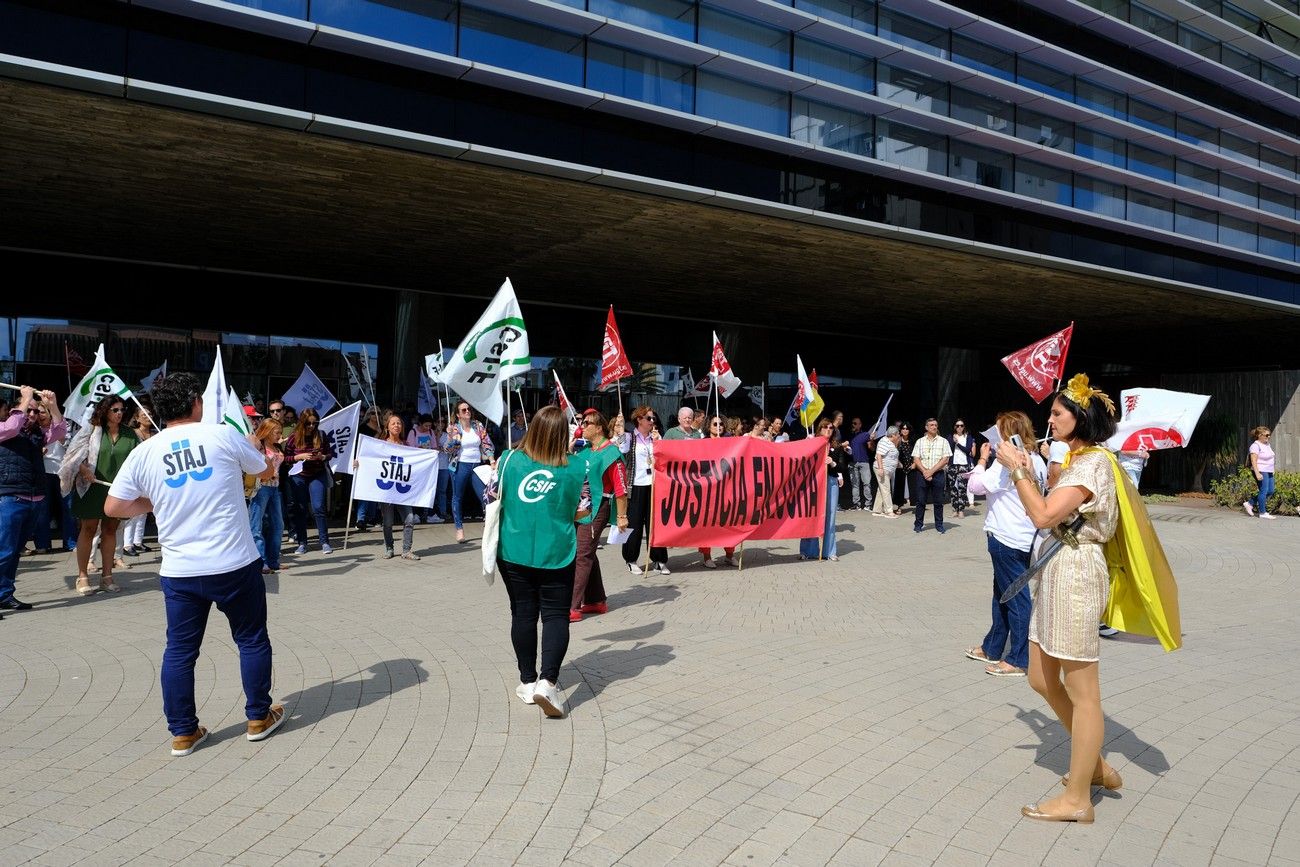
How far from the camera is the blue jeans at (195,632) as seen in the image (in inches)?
185

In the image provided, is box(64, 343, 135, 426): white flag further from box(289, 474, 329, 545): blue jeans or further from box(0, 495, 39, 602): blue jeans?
box(289, 474, 329, 545): blue jeans

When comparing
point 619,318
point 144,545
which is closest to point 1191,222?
point 619,318

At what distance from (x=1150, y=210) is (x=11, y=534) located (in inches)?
922

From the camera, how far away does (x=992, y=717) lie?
5531 millimetres

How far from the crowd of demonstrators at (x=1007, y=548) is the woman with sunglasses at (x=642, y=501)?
188 inches

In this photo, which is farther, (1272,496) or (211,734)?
(1272,496)

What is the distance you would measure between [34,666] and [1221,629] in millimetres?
9770

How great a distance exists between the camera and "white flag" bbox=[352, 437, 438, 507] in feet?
37.2

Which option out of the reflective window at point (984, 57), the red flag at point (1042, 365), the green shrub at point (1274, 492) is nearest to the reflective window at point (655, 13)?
the reflective window at point (984, 57)

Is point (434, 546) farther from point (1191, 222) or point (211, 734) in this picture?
point (1191, 222)

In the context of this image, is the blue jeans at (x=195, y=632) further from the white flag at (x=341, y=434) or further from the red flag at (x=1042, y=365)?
the red flag at (x=1042, y=365)

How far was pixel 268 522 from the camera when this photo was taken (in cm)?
1028

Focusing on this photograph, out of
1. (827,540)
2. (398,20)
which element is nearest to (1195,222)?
(827,540)

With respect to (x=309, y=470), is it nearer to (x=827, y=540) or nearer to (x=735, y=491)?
(x=735, y=491)
